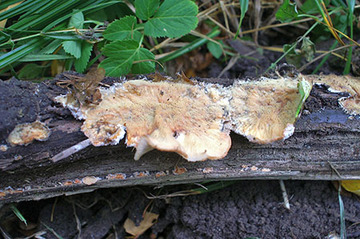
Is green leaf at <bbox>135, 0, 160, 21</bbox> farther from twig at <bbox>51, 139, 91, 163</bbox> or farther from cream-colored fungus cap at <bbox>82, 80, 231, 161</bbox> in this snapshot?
twig at <bbox>51, 139, 91, 163</bbox>

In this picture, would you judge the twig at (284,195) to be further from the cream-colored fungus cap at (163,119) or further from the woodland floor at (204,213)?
the cream-colored fungus cap at (163,119)

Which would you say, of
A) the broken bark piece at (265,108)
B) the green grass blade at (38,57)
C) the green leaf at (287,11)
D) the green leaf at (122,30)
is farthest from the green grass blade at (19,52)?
the green leaf at (287,11)

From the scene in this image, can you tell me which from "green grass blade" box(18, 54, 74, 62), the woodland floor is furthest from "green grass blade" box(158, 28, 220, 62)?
the woodland floor

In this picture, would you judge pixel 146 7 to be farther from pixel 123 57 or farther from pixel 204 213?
pixel 204 213

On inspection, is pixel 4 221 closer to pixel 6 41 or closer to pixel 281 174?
pixel 6 41

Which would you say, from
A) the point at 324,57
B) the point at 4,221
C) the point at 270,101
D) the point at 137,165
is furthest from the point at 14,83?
the point at 324,57

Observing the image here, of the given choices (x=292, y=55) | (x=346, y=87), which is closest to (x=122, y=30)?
(x=292, y=55)
